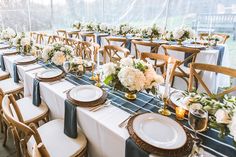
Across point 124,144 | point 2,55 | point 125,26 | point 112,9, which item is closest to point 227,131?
point 124,144

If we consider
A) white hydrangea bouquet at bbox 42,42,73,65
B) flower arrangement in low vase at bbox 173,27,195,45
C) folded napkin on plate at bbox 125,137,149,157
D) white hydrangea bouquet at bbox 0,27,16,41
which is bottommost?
folded napkin on plate at bbox 125,137,149,157

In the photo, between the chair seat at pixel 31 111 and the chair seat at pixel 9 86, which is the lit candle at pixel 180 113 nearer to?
the chair seat at pixel 31 111

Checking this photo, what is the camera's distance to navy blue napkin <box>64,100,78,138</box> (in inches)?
47.4

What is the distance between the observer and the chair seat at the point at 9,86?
6.99 ft

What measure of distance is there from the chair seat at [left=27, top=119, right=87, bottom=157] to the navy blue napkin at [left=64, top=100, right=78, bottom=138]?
0.14ft

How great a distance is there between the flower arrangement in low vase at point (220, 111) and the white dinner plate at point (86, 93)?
2.13 ft

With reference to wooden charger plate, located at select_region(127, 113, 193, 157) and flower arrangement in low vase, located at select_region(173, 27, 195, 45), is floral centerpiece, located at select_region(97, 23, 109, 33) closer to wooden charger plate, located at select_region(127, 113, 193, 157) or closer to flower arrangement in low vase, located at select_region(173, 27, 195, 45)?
flower arrangement in low vase, located at select_region(173, 27, 195, 45)

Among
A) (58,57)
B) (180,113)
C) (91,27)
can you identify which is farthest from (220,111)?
(91,27)

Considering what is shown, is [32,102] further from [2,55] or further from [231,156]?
[231,156]

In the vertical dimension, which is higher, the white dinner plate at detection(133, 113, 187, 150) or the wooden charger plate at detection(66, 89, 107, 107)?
the wooden charger plate at detection(66, 89, 107, 107)

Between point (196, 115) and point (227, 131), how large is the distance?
15 centimetres

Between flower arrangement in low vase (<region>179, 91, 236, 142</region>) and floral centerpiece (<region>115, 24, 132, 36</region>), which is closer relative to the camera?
flower arrangement in low vase (<region>179, 91, 236, 142</region>)

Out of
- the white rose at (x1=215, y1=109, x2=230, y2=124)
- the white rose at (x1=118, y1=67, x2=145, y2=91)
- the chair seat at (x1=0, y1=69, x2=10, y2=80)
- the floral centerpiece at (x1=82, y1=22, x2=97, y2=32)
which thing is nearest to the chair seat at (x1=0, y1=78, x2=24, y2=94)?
the chair seat at (x1=0, y1=69, x2=10, y2=80)

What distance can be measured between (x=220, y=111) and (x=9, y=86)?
2.38 m
